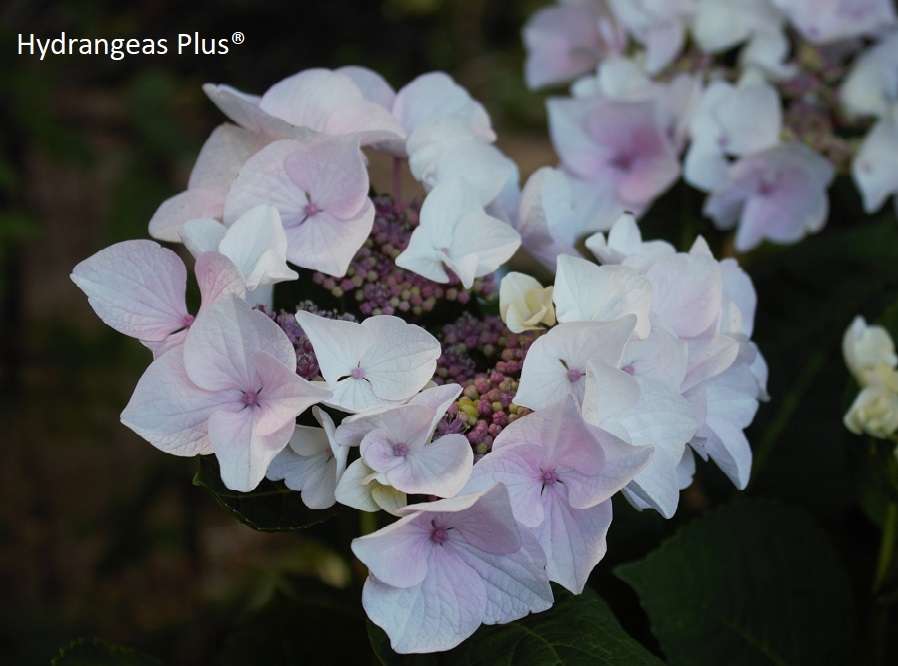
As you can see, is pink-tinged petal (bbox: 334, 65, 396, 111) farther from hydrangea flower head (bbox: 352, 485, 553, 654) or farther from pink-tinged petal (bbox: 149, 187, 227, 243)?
hydrangea flower head (bbox: 352, 485, 553, 654)

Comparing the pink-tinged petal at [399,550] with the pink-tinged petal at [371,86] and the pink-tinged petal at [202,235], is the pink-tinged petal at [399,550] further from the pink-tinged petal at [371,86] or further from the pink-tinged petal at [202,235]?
the pink-tinged petal at [371,86]

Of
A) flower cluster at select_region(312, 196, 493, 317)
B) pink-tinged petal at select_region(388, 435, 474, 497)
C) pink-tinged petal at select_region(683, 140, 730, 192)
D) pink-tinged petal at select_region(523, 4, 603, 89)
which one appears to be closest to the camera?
pink-tinged petal at select_region(388, 435, 474, 497)

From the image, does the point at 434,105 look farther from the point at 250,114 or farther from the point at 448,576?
the point at 448,576

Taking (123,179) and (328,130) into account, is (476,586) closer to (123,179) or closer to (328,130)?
(328,130)

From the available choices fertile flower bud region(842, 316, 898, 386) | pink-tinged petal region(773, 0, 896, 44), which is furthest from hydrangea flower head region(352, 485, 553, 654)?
pink-tinged petal region(773, 0, 896, 44)

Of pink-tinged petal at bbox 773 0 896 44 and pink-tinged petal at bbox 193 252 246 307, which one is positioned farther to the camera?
pink-tinged petal at bbox 773 0 896 44

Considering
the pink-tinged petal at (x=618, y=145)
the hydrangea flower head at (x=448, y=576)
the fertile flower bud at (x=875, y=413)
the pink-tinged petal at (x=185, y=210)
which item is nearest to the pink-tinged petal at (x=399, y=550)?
the hydrangea flower head at (x=448, y=576)
